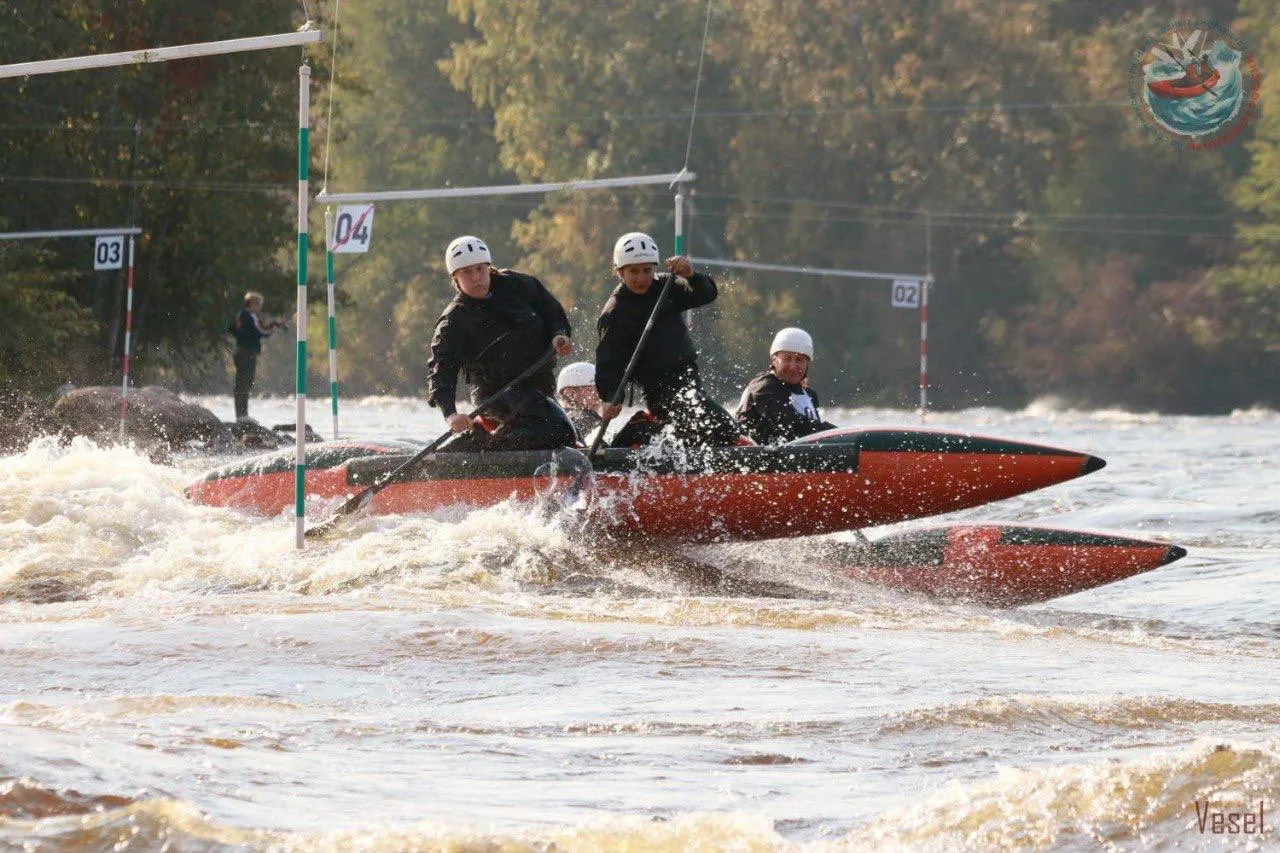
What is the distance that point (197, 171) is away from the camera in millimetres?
27953

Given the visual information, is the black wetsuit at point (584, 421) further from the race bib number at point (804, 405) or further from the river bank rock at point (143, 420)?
the river bank rock at point (143, 420)

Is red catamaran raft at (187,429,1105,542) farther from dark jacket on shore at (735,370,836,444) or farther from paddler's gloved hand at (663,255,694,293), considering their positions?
paddler's gloved hand at (663,255,694,293)

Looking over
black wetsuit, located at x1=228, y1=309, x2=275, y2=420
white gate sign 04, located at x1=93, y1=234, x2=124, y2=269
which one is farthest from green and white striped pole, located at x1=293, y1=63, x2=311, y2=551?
black wetsuit, located at x1=228, y1=309, x2=275, y2=420

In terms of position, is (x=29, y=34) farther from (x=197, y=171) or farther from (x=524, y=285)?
(x=524, y=285)

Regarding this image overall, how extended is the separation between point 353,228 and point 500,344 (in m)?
8.11

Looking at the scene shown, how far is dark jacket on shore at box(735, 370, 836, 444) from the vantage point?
1202cm

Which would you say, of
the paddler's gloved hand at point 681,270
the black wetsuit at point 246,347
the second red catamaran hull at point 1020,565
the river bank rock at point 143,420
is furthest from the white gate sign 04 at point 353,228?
the second red catamaran hull at point 1020,565

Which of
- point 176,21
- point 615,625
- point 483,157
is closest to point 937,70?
point 483,157

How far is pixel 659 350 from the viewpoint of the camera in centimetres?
1177

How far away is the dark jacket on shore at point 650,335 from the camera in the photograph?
38.7 ft

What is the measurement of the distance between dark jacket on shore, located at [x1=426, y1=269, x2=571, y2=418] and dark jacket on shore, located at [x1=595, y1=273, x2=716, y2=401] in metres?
0.27

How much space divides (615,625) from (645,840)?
386 cm

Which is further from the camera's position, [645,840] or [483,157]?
→ [483,157]
